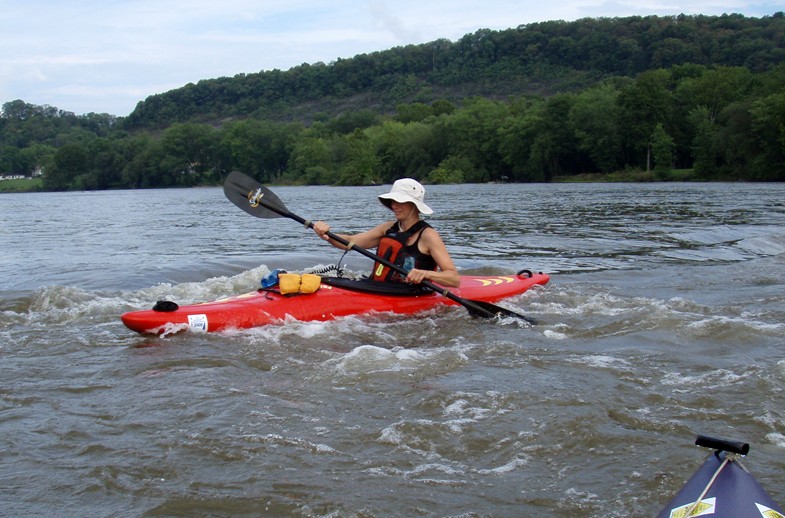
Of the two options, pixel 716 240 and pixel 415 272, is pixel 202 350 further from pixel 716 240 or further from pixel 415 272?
pixel 716 240

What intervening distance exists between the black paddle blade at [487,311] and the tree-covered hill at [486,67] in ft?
341

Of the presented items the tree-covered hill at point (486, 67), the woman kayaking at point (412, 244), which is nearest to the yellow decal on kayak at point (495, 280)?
the woman kayaking at point (412, 244)

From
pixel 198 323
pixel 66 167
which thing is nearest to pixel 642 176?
pixel 198 323

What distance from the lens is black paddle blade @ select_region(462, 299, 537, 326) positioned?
702 cm

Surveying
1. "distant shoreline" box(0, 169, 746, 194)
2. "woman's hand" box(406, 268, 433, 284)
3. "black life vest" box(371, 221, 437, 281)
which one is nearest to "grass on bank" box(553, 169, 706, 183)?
"distant shoreline" box(0, 169, 746, 194)

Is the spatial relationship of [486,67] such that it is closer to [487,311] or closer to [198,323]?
[487,311]

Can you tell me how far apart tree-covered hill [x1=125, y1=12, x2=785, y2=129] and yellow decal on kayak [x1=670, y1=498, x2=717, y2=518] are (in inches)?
4248

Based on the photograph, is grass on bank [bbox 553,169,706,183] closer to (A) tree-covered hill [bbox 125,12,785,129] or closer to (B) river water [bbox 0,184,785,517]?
(B) river water [bbox 0,184,785,517]

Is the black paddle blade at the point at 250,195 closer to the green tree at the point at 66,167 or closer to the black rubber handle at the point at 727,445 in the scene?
the black rubber handle at the point at 727,445

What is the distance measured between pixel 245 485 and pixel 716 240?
11995mm

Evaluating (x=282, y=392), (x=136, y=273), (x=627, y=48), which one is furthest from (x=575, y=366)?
(x=627, y=48)

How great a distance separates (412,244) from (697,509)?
4607 millimetres

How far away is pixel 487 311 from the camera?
7109 millimetres

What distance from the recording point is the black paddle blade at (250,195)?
7.79 m
